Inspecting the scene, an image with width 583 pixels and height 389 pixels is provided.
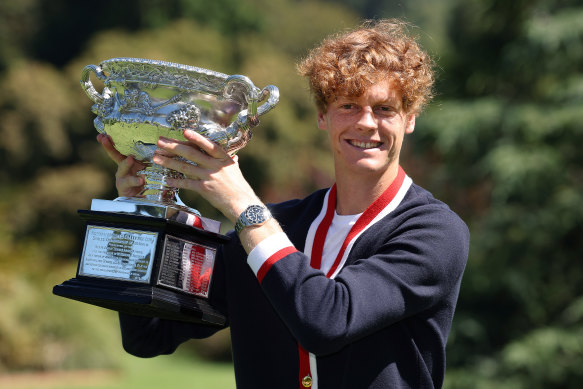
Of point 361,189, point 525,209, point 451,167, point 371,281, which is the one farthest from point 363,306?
point 451,167

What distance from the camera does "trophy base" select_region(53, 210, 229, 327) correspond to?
6.24 feet

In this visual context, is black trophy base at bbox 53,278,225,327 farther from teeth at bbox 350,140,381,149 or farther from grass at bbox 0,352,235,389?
grass at bbox 0,352,235,389

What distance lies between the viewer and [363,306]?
67.6 inches

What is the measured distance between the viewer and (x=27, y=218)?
15.3 m

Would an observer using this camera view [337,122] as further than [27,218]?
No

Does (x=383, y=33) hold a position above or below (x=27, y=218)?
below

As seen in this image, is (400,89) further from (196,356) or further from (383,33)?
(196,356)

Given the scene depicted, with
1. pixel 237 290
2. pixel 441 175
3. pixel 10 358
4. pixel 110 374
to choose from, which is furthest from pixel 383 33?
pixel 110 374

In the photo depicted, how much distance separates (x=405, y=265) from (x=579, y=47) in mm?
6270

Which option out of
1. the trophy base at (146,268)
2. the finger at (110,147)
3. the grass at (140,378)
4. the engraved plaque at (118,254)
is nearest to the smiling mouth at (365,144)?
the trophy base at (146,268)

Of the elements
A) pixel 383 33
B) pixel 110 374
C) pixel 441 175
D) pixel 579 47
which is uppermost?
pixel 579 47

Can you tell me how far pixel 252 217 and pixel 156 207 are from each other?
1.04 ft

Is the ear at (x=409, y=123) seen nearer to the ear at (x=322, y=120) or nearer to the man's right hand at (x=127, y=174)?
the ear at (x=322, y=120)

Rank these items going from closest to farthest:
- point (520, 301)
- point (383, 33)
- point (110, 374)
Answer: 1. point (383, 33)
2. point (520, 301)
3. point (110, 374)
